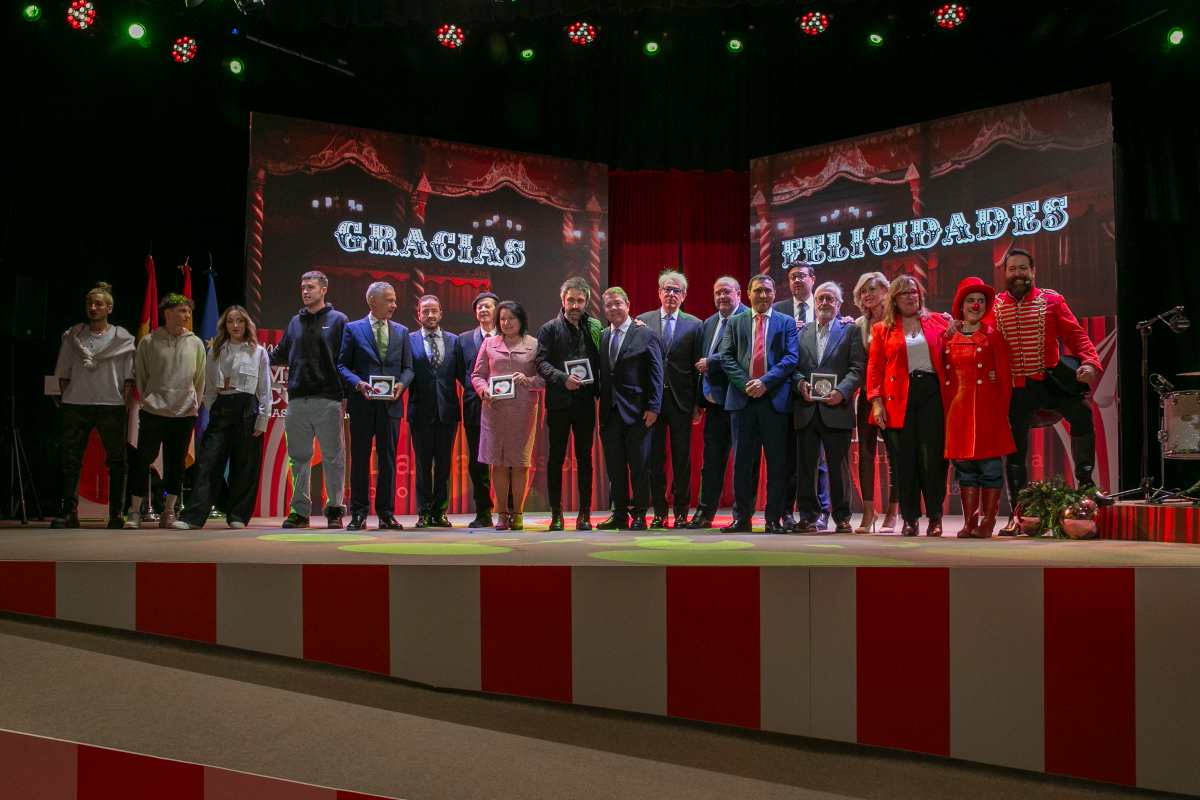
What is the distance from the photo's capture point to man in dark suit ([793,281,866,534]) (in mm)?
6582

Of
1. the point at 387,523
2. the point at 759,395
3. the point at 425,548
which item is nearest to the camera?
the point at 425,548

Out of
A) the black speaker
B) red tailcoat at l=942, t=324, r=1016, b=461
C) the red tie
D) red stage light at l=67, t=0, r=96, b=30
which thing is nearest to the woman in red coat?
red tailcoat at l=942, t=324, r=1016, b=461

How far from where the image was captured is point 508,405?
265 inches

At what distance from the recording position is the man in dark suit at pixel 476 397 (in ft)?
24.2

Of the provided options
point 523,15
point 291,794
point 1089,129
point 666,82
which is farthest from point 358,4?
point 291,794

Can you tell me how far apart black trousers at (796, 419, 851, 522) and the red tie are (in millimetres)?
471

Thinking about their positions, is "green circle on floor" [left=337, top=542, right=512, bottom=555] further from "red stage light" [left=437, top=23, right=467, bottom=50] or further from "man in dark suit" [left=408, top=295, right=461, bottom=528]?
"red stage light" [left=437, top=23, right=467, bottom=50]

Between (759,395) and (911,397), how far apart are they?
3.12 ft

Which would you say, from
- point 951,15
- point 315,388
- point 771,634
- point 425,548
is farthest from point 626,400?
point 951,15

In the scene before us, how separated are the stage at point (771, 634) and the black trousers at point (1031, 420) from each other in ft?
11.2

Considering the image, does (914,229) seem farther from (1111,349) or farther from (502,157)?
(502,157)

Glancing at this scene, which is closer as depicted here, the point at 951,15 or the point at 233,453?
the point at 233,453

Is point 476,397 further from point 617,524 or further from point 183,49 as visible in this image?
point 183,49

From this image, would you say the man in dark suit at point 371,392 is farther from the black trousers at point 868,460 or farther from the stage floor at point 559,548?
the black trousers at point 868,460
